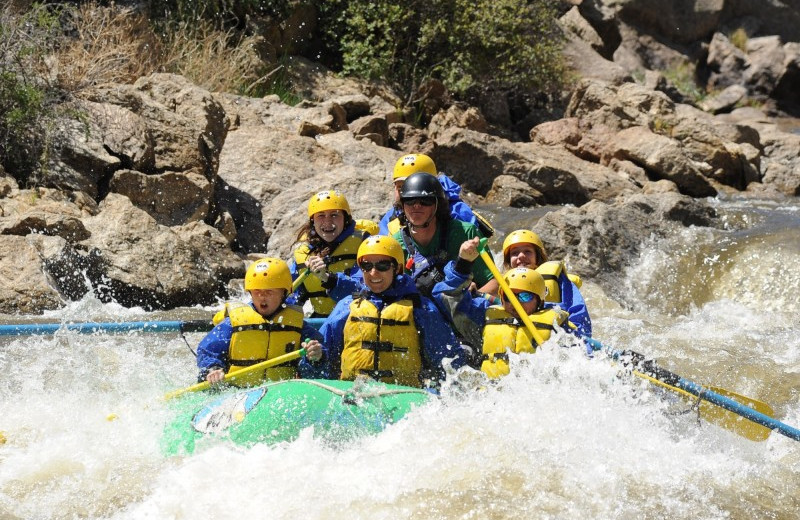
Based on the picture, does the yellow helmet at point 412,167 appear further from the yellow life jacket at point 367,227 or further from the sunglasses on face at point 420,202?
the sunglasses on face at point 420,202

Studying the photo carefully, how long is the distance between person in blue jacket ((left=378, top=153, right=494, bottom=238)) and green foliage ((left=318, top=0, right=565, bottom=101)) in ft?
29.3

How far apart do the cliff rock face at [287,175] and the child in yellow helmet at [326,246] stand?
2279 mm

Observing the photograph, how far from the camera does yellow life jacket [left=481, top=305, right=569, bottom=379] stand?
491 cm

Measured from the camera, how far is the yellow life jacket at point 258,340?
491 centimetres

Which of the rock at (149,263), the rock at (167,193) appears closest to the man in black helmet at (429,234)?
the rock at (149,263)

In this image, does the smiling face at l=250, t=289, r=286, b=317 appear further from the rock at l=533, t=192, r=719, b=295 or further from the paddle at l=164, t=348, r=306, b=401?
the rock at l=533, t=192, r=719, b=295

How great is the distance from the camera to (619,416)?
477 cm

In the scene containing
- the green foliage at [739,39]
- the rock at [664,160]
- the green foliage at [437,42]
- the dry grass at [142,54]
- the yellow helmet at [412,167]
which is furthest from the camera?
the green foliage at [739,39]

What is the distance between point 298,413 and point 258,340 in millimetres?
677

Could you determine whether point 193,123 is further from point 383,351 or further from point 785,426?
point 785,426

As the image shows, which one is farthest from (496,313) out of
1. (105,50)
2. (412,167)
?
(105,50)

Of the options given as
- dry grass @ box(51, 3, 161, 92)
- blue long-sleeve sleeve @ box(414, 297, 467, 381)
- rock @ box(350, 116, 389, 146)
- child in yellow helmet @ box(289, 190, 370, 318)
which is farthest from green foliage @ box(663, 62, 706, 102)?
blue long-sleeve sleeve @ box(414, 297, 467, 381)

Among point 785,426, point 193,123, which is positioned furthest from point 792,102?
point 785,426

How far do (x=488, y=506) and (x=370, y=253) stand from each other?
1406mm
